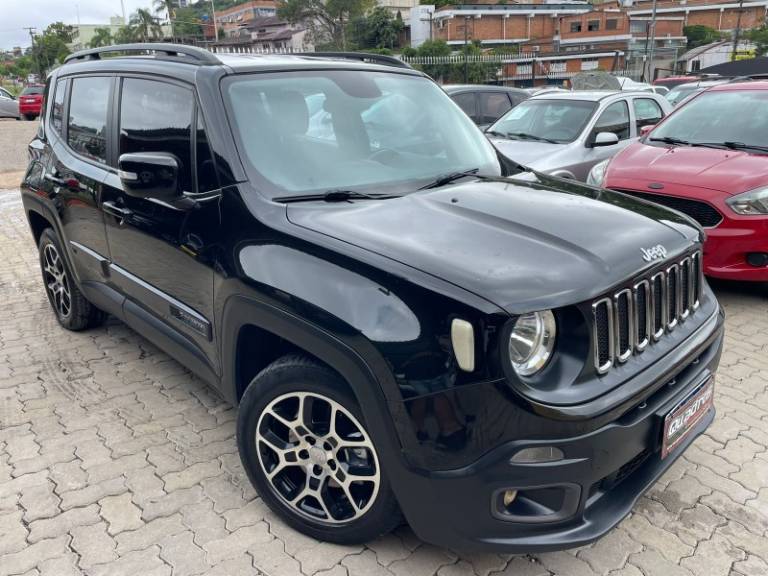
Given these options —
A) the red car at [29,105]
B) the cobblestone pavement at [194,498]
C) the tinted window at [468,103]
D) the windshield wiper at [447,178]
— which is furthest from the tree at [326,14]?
the windshield wiper at [447,178]

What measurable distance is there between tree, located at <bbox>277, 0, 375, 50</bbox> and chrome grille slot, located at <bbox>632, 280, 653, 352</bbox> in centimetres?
7247

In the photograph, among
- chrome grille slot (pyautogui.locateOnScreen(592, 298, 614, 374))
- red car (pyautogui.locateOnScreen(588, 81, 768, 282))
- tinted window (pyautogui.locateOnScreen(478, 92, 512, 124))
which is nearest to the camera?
chrome grille slot (pyautogui.locateOnScreen(592, 298, 614, 374))

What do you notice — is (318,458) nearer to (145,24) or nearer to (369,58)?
(369,58)

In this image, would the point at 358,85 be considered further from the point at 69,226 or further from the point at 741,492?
the point at 741,492

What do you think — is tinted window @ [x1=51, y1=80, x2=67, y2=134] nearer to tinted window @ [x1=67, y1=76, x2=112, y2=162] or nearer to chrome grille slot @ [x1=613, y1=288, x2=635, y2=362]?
tinted window @ [x1=67, y1=76, x2=112, y2=162]

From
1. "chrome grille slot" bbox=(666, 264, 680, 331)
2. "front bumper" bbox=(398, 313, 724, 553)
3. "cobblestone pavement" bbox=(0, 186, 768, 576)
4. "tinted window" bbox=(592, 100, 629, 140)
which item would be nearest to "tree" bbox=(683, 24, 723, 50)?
"tinted window" bbox=(592, 100, 629, 140)

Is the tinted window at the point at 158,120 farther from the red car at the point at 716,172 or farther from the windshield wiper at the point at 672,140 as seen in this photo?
the windshield wiper at the point at 672,140

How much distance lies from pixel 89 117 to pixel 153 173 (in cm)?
141

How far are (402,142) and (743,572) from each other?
7.74 feet

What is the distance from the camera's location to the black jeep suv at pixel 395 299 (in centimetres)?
200

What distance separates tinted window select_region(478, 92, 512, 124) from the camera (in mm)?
10891

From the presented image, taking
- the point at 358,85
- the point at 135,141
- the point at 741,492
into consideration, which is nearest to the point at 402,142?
the point at 358,85

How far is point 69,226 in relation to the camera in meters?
4.15

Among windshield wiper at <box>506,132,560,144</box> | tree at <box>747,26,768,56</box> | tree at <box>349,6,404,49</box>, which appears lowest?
windshield wiper at <box>506,132,560,144</box>
